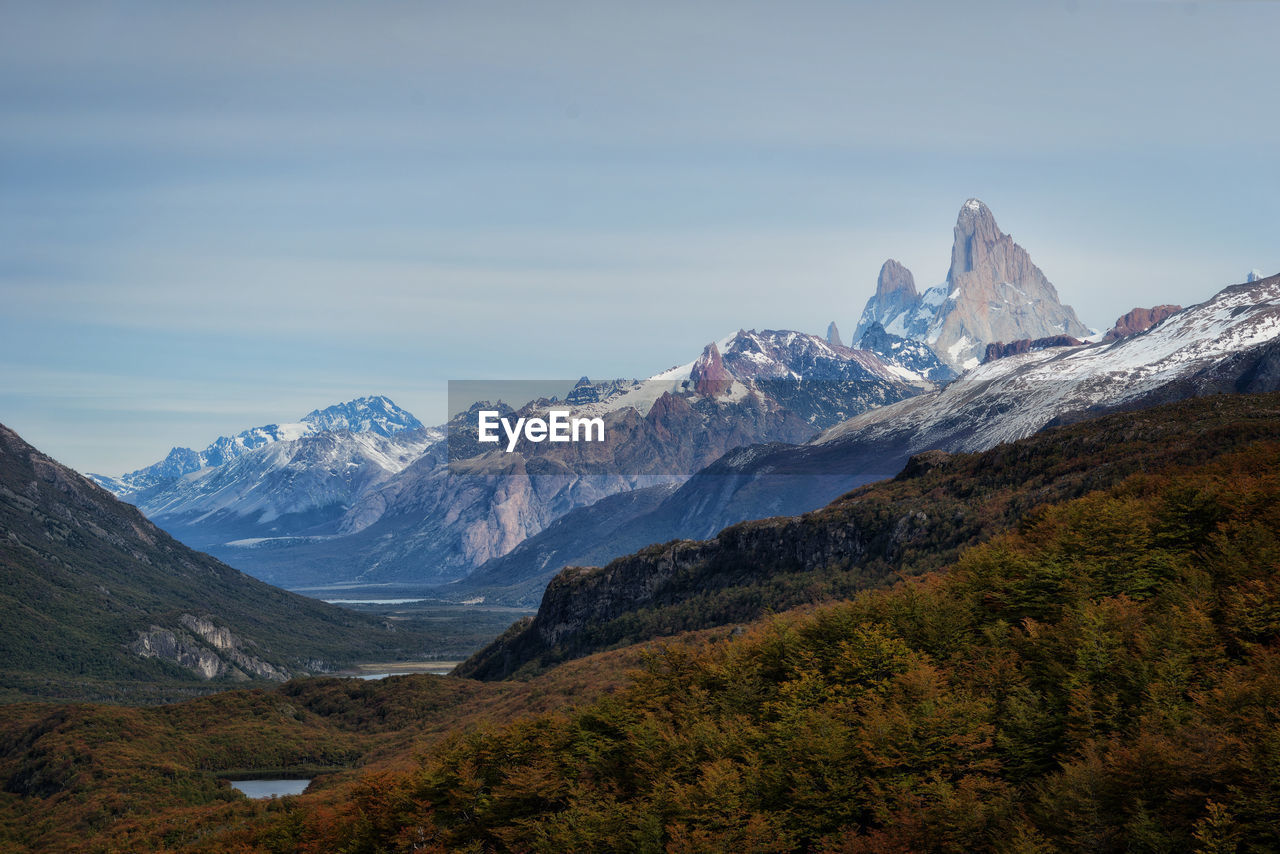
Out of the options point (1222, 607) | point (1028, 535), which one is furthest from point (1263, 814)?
point (1028, 535)

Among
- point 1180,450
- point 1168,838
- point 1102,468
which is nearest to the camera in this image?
point 1168,838

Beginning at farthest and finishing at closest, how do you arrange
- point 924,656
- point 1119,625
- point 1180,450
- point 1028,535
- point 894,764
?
point 1180,450, point 1028,535, point 924,656, point 1119,625, point 894,764

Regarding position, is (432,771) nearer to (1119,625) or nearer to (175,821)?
(1119,625)

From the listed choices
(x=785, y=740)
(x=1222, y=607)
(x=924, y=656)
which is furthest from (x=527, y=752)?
(x=1222, y=607)

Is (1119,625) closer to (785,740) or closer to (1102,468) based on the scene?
(785,740)

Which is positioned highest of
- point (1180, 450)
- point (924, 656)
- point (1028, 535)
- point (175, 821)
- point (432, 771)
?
point (1180, 450)

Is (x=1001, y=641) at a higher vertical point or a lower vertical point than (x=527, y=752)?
higher

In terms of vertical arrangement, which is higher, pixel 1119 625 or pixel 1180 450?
pixel 1180 450

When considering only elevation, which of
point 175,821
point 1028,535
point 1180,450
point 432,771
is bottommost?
point 175,821

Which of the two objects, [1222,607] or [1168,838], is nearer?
[1168,838]
